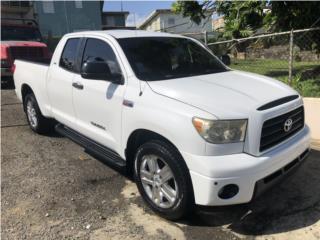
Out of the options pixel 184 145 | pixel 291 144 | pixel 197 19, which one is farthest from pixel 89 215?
pixel 197 19

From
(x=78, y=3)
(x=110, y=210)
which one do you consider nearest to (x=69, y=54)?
(x=110, y=210)

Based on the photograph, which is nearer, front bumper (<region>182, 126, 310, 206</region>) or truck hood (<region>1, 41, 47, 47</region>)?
front bumper (<region>182, 126, 310, 206</region>)

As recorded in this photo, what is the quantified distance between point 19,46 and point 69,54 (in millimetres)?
8702

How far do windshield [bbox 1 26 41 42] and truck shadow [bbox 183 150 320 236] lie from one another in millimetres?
12366

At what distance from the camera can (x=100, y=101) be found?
A: 14.8 ft

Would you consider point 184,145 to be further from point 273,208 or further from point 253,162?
point 273,208

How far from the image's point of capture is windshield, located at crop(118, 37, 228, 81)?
4285 millimetres

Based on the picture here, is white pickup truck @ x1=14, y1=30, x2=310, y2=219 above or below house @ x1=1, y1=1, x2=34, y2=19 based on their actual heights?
below

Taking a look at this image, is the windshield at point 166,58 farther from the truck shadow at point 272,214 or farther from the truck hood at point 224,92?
the truck shadow at point 272,214

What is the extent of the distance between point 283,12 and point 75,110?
5741 mm

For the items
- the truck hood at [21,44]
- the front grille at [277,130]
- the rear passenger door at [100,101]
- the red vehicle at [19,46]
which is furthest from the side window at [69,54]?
the truck hood at [21,44]

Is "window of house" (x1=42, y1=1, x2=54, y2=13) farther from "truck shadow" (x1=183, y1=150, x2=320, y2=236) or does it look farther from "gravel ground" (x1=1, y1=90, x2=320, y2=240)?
"truck shadow" (x1=183, y1=150, x2=320, y2=236)

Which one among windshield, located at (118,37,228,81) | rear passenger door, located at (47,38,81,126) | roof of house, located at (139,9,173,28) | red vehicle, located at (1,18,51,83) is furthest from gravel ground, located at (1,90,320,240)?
roof of house, located at (139,9,173,28)

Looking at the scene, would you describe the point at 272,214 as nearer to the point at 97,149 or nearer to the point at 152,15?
the point at 97,149
